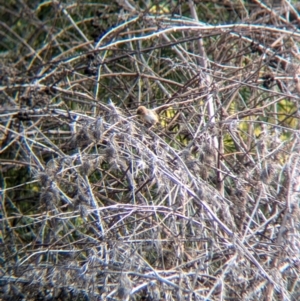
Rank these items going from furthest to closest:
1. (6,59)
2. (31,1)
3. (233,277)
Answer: (31,1), (6,59), (233,277)

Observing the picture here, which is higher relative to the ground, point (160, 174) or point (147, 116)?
point (160, 174)

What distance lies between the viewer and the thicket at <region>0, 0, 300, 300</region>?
110 inches

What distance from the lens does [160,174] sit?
2844 mm

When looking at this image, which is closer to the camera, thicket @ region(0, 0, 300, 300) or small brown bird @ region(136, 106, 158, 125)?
thicket @ region(0, 0, 300, 300)

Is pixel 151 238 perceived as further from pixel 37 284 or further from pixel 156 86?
pixel 156 86

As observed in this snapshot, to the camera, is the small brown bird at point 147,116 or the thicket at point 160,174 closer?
the thicket at point 160,174

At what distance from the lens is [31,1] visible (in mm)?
5305

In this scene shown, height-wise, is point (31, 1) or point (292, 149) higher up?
point (292, 149)

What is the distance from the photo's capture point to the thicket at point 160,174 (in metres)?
2.80

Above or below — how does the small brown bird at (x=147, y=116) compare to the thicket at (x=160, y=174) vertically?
above

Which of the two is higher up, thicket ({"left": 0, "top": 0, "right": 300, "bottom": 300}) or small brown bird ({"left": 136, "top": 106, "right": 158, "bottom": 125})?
small brown bird ({"left": 136, "top": 106, "right": 158, "bottom": 125})

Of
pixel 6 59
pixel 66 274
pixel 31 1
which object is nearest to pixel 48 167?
pixel 66 274

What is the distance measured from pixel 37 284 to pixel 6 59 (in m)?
2.02

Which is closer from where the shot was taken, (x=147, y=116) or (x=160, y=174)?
(x=160, y=174)
